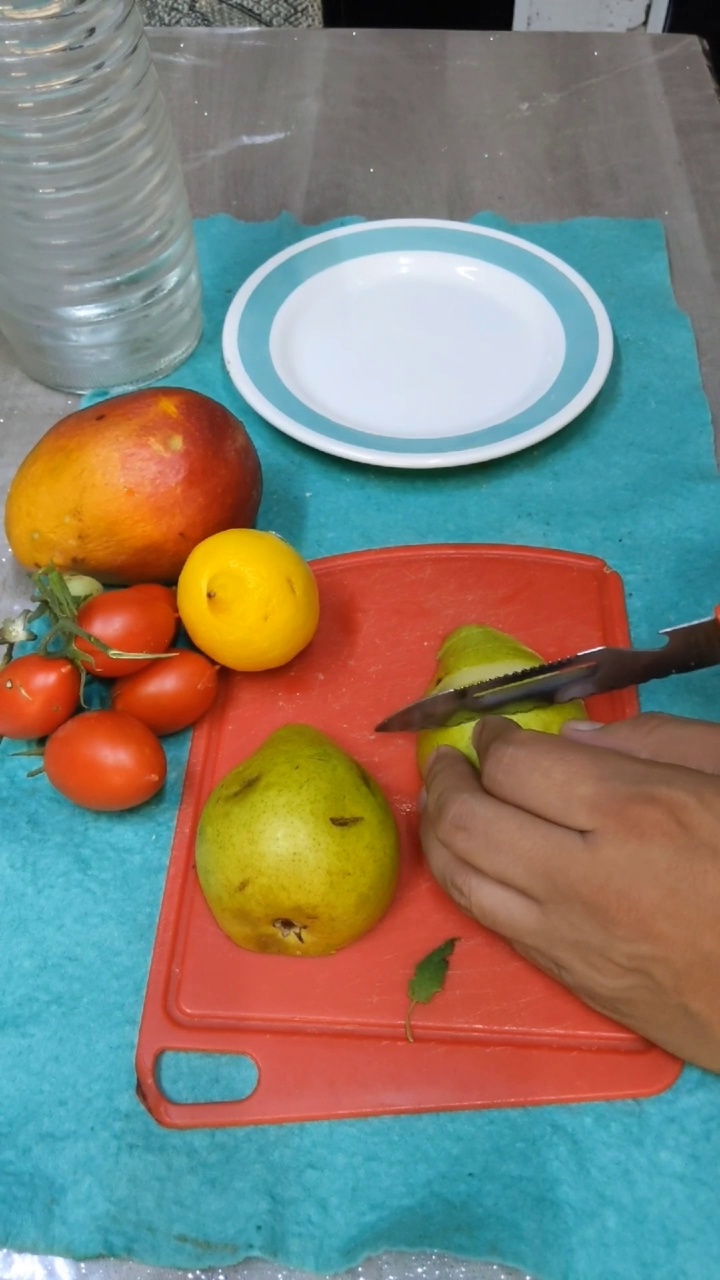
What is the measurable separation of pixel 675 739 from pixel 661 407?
57 centimetres

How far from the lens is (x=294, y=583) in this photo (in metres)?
0.88

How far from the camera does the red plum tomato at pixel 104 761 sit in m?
0.81

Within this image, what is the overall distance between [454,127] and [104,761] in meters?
1.33

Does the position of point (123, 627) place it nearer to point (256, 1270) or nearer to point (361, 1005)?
point (361, 1005)

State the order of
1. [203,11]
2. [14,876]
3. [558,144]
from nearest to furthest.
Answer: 1. [14,876]
2. [558,144]
3. [203,11]

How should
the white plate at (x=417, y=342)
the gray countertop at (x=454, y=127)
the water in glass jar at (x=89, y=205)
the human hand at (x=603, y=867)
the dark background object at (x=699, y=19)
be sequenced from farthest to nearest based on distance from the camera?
the dark background object at (x=699, y=19), the gray countertop at (x=454, y=127), the white plate at (x=417, y=342), the water in glass jar at (x=89, y=205), the human hand at (x=603, y=867)

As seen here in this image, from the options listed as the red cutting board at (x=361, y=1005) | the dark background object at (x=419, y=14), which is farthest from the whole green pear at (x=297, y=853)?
the dark background object at (x=419, y=14)

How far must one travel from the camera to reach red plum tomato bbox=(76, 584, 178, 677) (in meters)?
0.86

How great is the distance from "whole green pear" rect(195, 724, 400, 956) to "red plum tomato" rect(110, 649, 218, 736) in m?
0.10

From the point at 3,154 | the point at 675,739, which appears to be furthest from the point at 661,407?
the point at 3,154

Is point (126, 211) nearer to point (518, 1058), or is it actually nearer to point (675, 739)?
point (675, 739)

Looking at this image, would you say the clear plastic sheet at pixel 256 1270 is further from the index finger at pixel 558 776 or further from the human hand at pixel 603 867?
the index finger at pixel 558 776

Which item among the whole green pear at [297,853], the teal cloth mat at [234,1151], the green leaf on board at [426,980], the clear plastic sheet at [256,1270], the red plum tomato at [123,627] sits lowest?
the clear plastic sheet at [256,1270]

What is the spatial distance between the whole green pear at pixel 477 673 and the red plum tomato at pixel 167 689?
0.68 feet
